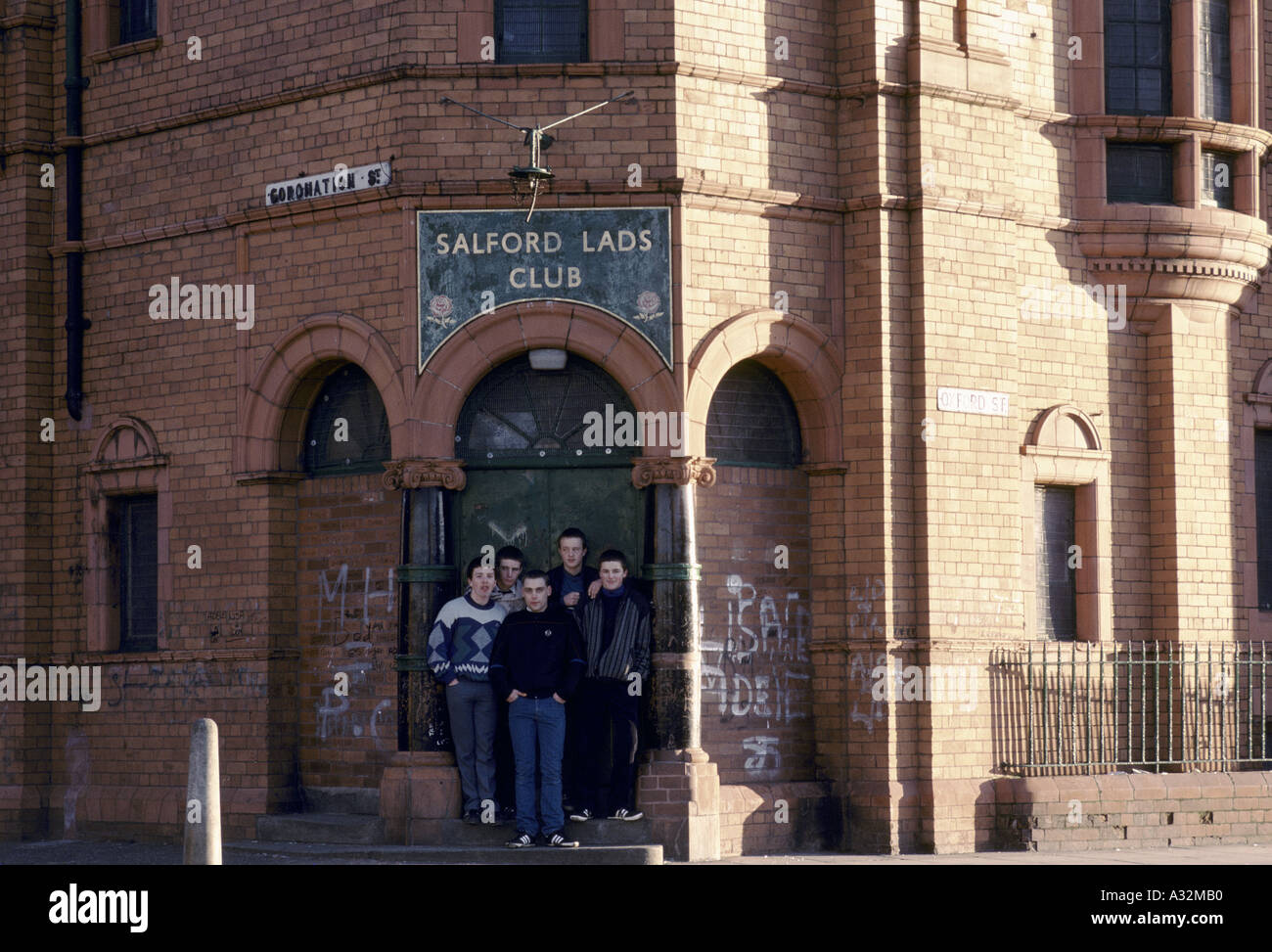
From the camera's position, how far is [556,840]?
638 inches

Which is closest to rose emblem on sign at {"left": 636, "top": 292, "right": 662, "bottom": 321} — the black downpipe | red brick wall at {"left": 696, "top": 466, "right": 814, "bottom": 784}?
red brick wall at {"left": 696, "top": 466, "right": 814, "bottom": 784}

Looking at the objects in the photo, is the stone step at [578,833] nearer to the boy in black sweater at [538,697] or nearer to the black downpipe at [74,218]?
the boy in black sweater at [538,697]

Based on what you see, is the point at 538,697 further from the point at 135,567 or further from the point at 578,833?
the point at 135,567

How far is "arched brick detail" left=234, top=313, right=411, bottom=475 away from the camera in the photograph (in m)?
17.5

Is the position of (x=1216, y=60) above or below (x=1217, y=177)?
above

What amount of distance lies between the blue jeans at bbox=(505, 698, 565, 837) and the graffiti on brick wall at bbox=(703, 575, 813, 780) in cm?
164

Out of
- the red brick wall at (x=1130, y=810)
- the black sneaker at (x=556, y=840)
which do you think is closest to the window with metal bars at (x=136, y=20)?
the black sneaker at (x=556, y=840)

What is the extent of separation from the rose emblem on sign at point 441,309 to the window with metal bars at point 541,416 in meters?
0.59

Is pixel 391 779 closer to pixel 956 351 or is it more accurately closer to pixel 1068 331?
pixel 956 351

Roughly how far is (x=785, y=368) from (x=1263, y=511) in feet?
18.4

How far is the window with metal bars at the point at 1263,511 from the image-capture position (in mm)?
20359

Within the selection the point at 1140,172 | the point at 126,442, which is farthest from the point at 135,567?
the point at 1140,172

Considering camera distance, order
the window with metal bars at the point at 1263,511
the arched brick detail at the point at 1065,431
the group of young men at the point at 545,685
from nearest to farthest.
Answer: the group of young men at the point at 545,685, the arched brick detail at the point at 1065,431, the window with metal bars at the point at 1263,511

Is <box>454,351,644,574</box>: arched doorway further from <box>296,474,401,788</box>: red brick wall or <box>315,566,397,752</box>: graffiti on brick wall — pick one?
<box>315,566,397,752</box>: graffiti on brick wall
